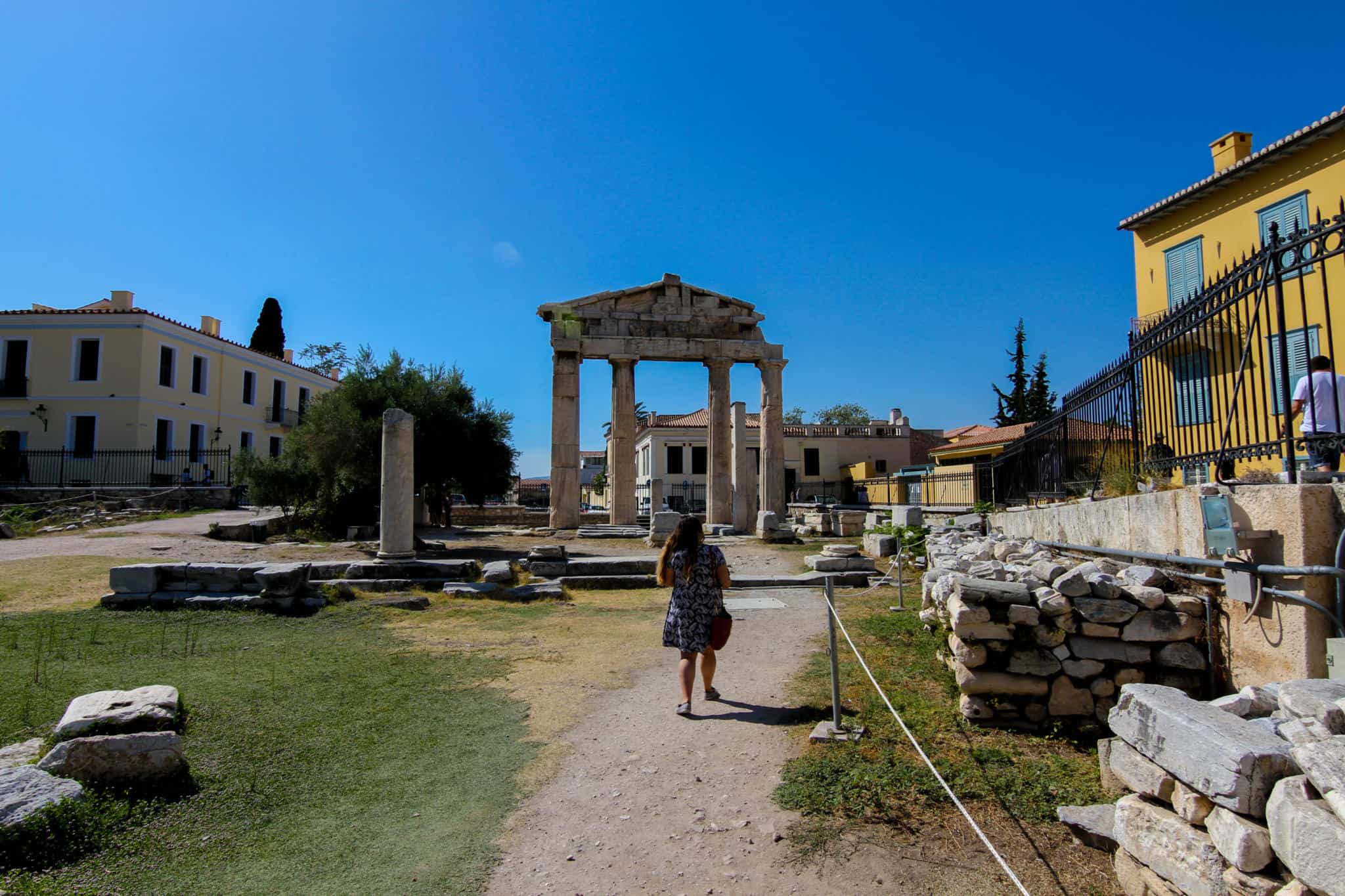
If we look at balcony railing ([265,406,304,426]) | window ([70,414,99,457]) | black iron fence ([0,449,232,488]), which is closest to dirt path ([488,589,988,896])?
black iron fence ([0,449,232,488])

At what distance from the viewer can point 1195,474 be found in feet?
17.5

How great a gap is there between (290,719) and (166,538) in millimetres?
15191

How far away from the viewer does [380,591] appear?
Answer: 479 inches

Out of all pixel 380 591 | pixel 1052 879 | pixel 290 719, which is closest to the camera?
pixel 1052 879

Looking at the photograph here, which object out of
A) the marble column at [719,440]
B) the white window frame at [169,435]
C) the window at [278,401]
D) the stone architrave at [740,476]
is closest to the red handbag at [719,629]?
the stone architrave at [740,476]

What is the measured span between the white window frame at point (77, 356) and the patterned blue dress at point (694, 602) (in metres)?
34.1

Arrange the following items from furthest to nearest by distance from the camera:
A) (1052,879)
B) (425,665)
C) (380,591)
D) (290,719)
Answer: (380,591) → (425,665) → (290,719) → (1052,879)

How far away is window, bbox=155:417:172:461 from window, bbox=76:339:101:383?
9.81 feet

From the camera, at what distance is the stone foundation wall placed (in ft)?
82.6

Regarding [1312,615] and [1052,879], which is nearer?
[1052,879]

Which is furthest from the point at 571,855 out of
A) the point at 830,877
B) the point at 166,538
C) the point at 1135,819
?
the point at 166,538

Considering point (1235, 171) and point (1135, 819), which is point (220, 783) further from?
point (1235, 171)

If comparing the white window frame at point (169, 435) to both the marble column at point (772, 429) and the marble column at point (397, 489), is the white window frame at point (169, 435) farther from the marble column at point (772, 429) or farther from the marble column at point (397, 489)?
the marble column at point (772, 429)

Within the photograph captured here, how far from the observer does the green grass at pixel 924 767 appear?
4215mm
